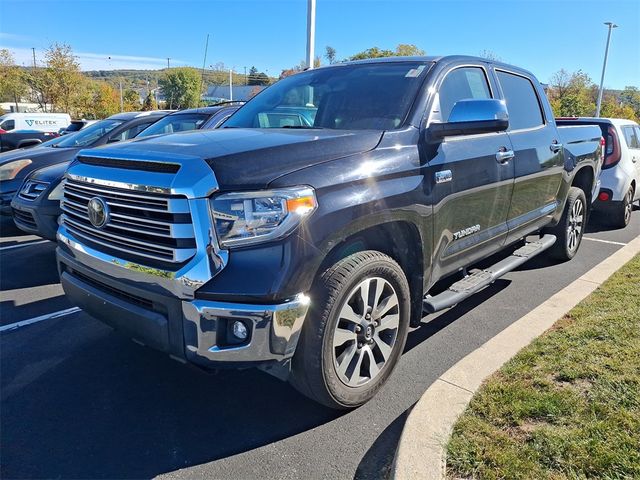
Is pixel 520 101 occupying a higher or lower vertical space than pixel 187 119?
higher

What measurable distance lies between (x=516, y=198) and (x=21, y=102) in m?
59.9

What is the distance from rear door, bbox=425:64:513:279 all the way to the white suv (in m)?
4.64

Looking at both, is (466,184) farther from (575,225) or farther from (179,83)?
(179,83)

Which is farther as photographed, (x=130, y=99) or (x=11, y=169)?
(x=130, y=99)

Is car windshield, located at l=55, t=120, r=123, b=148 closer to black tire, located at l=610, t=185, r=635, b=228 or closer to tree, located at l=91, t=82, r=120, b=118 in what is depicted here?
black tire, located at l=610, t=185, r=635, b=228

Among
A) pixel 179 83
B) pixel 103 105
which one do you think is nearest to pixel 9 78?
pixel 103 105

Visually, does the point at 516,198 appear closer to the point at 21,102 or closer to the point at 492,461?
the point at 492,461

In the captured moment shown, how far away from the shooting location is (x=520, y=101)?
469 cm

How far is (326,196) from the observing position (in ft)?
8.24

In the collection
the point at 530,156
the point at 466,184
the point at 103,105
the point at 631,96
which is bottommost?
the point at 466,184

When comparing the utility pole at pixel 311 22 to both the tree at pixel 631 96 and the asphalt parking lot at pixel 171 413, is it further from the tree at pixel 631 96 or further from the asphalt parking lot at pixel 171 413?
the tree at pixel 631 96

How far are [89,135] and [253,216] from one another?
21.5 feet

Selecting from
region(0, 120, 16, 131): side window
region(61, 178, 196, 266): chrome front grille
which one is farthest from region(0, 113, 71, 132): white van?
region(61, 178, 196, 266): chrome front grille

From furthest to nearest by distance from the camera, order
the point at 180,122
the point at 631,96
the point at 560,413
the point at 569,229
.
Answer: the point at 631,96
the point at 180,122
the point at 569,229
the point at 560,413
